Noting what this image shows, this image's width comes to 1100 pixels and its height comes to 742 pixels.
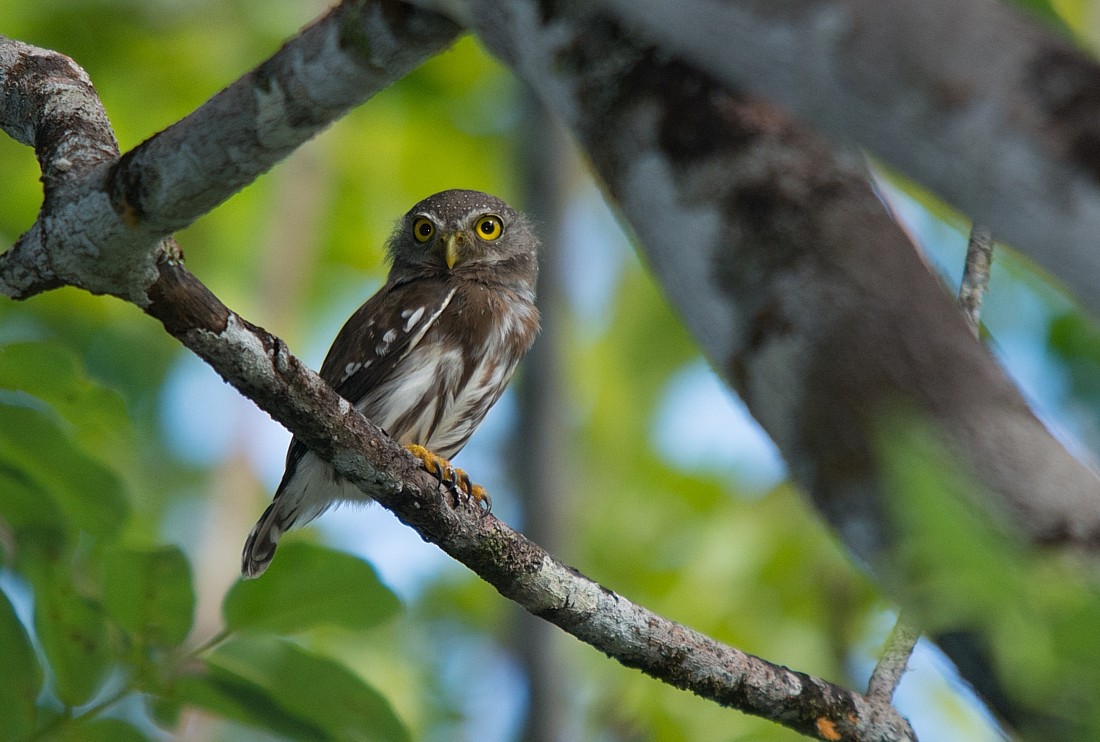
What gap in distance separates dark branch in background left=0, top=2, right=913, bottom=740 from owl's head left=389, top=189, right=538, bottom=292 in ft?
8.47

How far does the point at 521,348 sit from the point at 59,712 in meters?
2.55

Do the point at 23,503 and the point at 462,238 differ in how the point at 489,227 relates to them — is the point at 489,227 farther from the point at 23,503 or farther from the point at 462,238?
the point at 23,503

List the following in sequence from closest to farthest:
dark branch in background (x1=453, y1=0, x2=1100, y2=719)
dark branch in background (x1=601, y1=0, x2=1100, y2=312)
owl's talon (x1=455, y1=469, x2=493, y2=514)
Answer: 1. dark branch in background (x1=601, y1=0, x2=1100, y2=312)
2. dark branch in background (x1=453, y1=0, x2=1100, y2=719)
3. owl's talon (x1=455, y1=469, x2=493, y2=514)

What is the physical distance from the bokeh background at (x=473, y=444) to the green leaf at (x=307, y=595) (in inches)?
2.2

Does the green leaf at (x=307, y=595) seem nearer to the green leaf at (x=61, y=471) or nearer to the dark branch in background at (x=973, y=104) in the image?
the green leaf at (x=61, y=471)

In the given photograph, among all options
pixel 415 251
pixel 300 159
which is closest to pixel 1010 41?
pixel 415 251

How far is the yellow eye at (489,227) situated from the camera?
223 inches

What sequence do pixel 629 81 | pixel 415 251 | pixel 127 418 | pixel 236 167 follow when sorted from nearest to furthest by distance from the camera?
pixel 629 81 < pixel 236 167 < pixel 127 418 < pixel 415 251

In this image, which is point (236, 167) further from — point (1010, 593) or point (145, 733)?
point (1010, 593)

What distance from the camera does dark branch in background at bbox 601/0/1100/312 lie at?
99cm

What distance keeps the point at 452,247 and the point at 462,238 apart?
0.10 meters

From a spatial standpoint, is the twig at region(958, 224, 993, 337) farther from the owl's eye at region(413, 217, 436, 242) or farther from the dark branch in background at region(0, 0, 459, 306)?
the owl's eye at region(413, 217, 436, 242)

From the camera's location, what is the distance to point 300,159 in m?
6.39

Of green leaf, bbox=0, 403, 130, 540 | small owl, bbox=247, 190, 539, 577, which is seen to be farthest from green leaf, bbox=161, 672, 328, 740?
small owl, bbox=247, 190, 539, 577
